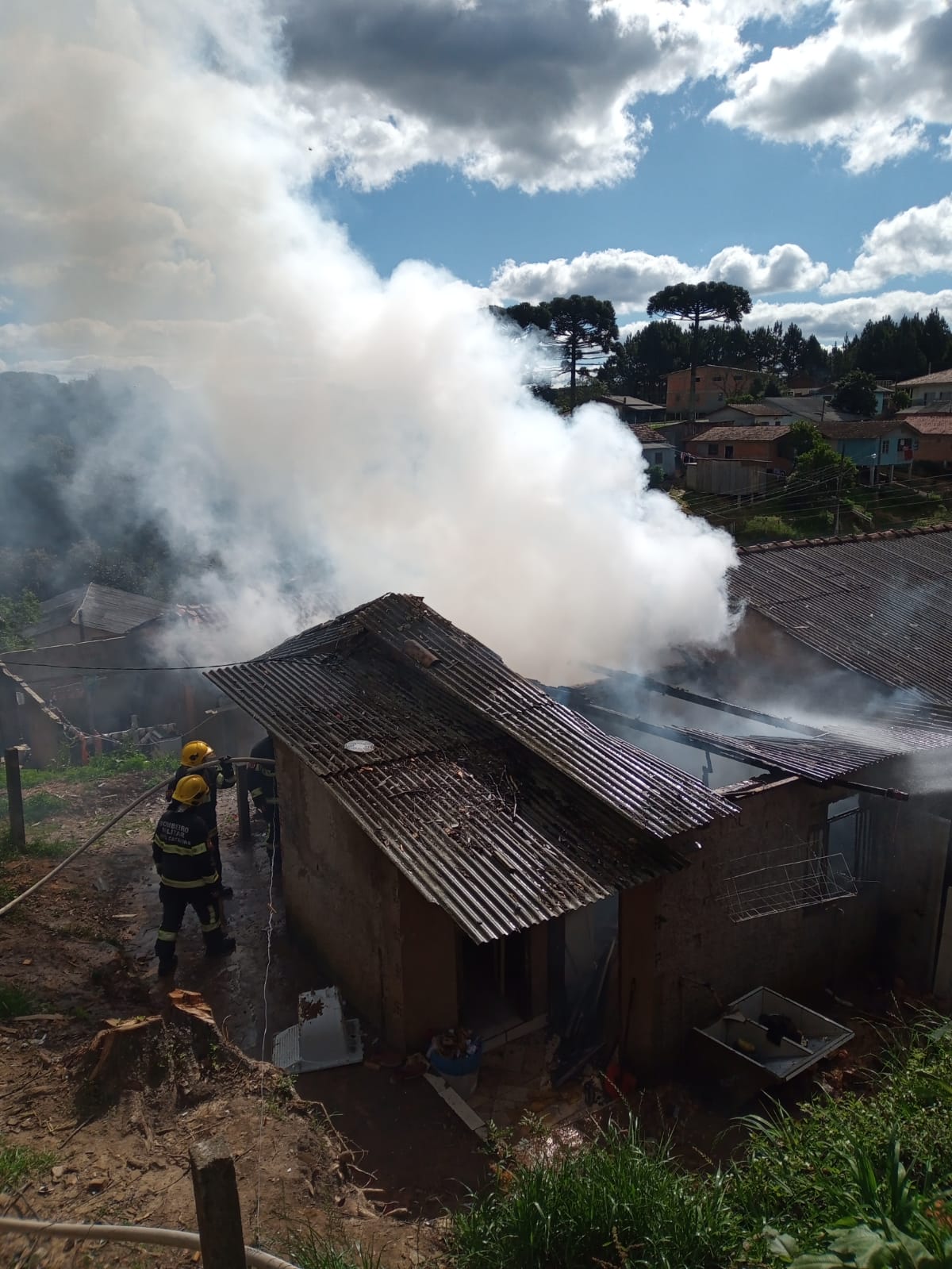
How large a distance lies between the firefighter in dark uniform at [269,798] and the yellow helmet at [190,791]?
192 centimetres

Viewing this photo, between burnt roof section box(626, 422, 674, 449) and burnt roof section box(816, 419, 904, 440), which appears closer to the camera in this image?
burnt roof section box(816, 419, 904, 440)

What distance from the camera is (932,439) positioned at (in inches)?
1476

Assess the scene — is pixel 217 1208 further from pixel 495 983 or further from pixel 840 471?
pixel 840 471

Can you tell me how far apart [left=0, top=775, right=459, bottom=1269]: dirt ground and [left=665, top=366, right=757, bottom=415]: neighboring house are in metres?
53.2

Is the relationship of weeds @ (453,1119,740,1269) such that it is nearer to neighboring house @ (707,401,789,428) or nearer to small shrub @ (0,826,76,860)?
small shrub @ (0,826,76,860)

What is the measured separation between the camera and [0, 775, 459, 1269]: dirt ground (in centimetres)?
450

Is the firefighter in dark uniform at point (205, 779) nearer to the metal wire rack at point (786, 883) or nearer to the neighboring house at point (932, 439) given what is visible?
the metal wire rack at point (786, 883)

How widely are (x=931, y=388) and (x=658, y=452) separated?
22290mm

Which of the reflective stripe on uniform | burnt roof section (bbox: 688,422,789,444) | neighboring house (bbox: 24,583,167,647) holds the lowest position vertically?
neighboring house (bbox: 24,583,167,647)

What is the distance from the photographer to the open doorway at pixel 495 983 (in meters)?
7.35

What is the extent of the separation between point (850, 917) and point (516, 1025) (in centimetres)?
356

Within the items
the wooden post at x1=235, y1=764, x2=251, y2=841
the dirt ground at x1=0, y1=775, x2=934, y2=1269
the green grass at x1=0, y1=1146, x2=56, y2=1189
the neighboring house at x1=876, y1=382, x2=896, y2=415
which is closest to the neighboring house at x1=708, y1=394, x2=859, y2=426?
the neighboring house at x1=876, y1=382, x2=896, y2=415

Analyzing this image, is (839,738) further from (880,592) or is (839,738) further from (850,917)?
(880,592)

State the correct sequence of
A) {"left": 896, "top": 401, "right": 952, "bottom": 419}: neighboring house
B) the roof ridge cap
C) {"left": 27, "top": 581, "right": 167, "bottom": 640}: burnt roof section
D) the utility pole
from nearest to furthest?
1. the roof ridge cap
2. {"left": 27, "top": 581, "right": 167, "bottom": 640}: burnt roof section
3. the utility pole
4. {"left": 896, "top": 401, "right": 952, "bottom": 419}: neighboring house
